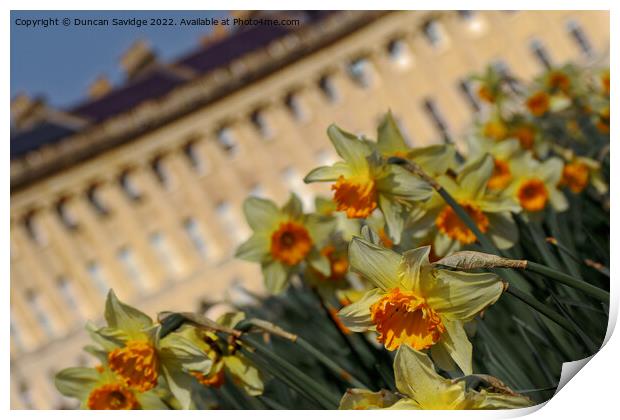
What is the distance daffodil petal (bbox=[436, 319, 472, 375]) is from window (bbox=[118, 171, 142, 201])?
18.4 m

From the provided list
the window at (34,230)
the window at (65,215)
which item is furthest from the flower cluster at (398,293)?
the window at (34,230)

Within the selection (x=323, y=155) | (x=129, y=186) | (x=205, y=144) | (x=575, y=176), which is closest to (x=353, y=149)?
(x=575, y=176)

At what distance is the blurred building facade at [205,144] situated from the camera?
1792 cm

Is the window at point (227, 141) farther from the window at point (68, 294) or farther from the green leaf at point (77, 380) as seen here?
the green leaf at point (77, 380)

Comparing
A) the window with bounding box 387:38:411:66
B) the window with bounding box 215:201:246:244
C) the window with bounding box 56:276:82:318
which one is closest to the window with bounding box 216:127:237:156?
the window with bounding box 215:201:246:244

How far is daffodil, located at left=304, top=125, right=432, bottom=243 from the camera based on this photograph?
129 centimetres

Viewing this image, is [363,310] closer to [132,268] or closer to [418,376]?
[418,376]

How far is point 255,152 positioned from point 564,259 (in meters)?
17.6

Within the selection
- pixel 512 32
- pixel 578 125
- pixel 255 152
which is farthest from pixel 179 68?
pixel 578 125

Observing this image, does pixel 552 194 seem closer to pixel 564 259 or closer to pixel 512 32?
pixel 564 259

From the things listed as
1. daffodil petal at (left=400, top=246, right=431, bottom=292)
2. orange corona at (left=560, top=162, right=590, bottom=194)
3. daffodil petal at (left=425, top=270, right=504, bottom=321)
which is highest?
daffodil petal at (left=400, top=246, right=431, bottom=292)

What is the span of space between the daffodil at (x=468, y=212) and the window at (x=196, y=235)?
17.4m

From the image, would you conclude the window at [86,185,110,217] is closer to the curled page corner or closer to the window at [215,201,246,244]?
the window at [215,201,246,244]

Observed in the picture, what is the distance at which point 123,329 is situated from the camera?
1.32 meters
